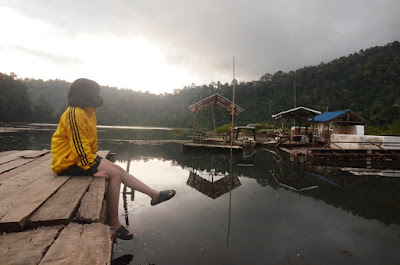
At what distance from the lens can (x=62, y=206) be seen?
1.93 m

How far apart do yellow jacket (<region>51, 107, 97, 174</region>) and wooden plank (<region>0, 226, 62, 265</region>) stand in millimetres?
1276

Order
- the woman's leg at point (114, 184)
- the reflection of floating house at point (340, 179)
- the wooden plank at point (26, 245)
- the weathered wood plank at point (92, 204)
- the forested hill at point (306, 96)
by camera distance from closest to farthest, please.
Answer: the wooden plank at point (26, 245)
the weathered wood plank at point (92, 204)
the woman's leg at point (114, 184)
the reflection of floating house at point (340, 179)
the forested hill at point (306, 96)

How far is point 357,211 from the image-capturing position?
4.98 m

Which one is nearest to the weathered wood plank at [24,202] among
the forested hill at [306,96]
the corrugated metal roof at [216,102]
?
the corrugated metal roof at [216,102]

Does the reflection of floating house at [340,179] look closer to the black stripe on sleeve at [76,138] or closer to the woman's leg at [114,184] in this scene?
the woman's leg at [114,184]

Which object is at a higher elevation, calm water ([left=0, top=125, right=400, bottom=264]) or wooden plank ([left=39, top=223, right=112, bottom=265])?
wooden plank ([left=39, top=223, right=112, bottom=265])

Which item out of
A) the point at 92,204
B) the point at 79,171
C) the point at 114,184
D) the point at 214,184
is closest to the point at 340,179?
the point at 214,184

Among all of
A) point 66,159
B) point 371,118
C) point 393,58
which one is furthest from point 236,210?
point 393,58

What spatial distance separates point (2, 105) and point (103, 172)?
56.8m

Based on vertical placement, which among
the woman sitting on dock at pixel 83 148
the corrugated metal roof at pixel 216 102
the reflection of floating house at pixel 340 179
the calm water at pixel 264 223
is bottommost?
the reflection of floating house at pixel 340 179

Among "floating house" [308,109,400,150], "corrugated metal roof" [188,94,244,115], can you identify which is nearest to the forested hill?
"floating house" [308,109,400,150]

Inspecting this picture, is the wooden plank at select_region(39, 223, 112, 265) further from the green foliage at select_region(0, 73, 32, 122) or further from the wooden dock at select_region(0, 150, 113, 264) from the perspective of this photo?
the green foliage at select_region(0, 73, 32, 122)

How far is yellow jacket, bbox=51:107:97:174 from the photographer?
2715 mm

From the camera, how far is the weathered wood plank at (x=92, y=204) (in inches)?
72.5
